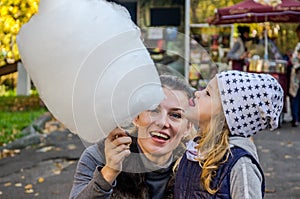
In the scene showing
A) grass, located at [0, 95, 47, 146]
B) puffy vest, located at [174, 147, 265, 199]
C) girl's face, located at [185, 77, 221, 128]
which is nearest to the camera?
puffy vest, located at [174, 147, 265, 199]

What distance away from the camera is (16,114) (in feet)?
43.5

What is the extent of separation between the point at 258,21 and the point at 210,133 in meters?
10.2

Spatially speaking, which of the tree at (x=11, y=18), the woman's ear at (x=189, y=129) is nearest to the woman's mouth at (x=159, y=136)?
the woman's ear at (x=189, y=129)

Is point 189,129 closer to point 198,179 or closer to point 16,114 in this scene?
point 198,179

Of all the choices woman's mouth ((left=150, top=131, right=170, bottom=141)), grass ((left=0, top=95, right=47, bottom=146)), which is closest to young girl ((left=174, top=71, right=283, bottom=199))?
woman's mouth ((left=150, top=131, right=170, bottom=141))

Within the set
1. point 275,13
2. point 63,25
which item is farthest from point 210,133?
point 275,13

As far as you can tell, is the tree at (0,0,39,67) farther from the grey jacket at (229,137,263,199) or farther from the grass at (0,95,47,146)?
the grey jacket at (229,137,263,199)

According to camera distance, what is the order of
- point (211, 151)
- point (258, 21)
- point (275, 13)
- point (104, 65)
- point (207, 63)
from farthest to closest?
point (258, 21)
point (275, 13)
point (207, 63)
point (211, 151)
point (104, 65)

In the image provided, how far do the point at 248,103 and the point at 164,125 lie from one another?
316 millimetres

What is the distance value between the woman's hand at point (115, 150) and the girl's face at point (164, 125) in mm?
93

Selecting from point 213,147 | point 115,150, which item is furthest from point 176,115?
point 115,150

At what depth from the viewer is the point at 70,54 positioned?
211 centimetres

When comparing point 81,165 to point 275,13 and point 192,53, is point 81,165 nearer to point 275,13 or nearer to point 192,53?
point 192,53

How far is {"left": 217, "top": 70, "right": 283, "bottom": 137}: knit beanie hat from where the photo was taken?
2291mm
